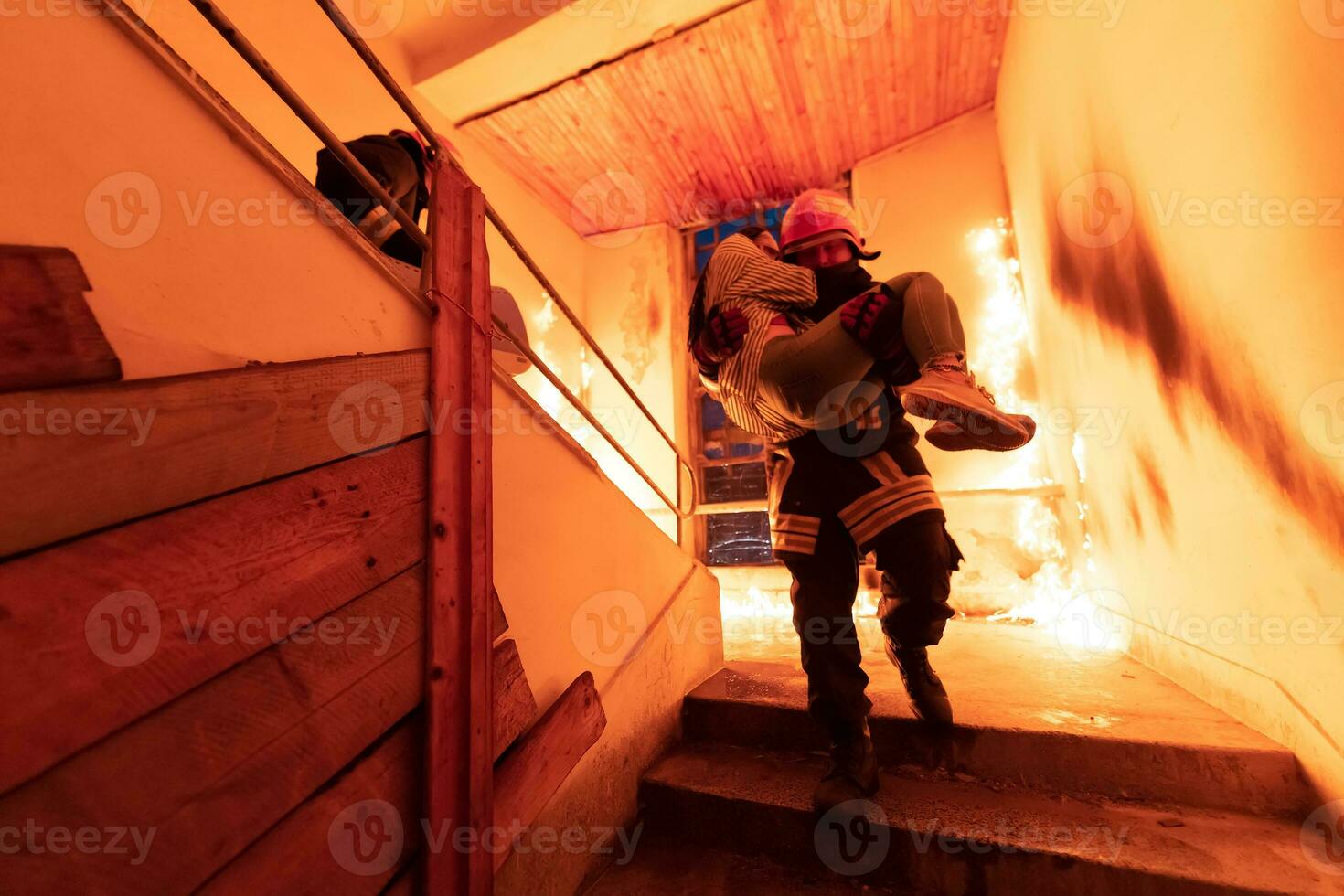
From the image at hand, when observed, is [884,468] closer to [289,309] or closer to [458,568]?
[458,568]

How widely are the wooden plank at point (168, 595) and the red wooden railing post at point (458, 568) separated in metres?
0.13

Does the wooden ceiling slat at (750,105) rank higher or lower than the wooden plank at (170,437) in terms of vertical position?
higher

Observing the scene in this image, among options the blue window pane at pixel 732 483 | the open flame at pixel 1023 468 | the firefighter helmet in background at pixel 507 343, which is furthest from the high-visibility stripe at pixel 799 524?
the blue window pane at pixel 732 483

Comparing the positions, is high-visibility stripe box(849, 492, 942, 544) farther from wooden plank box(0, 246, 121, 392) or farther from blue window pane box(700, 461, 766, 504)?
blue window pane box(700, 461, 766, 504)

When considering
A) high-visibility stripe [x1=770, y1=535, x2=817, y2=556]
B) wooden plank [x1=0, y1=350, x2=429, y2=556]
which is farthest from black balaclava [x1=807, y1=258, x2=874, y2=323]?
wooden plank [x1=0, y1=350, x2=429, y2=556]

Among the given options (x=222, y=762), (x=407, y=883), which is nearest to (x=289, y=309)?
(x=222, y=762)

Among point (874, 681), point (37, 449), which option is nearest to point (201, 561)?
point (37, 449)

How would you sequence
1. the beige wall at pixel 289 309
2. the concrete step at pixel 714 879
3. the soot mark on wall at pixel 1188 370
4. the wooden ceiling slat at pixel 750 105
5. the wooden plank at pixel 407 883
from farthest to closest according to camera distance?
the wooden ceiling slat at pixel 750 105, the concrete step at pixel 714 879, the soot mark on wall at pixel 1188 370, the wooden plank at pixel 407 883, the beige wall at pixel 289 309

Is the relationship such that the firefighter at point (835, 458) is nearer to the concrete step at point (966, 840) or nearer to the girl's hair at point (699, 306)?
the girl's hair at point (699, 306)

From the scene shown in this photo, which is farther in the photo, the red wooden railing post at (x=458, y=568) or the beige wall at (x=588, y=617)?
the beige wall at (x=588, y=617)

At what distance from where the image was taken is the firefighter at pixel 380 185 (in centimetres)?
159

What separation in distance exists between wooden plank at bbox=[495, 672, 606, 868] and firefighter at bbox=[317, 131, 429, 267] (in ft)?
4.51

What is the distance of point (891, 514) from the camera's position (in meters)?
1.62

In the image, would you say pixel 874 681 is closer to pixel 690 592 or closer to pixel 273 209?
pixel 690 592
